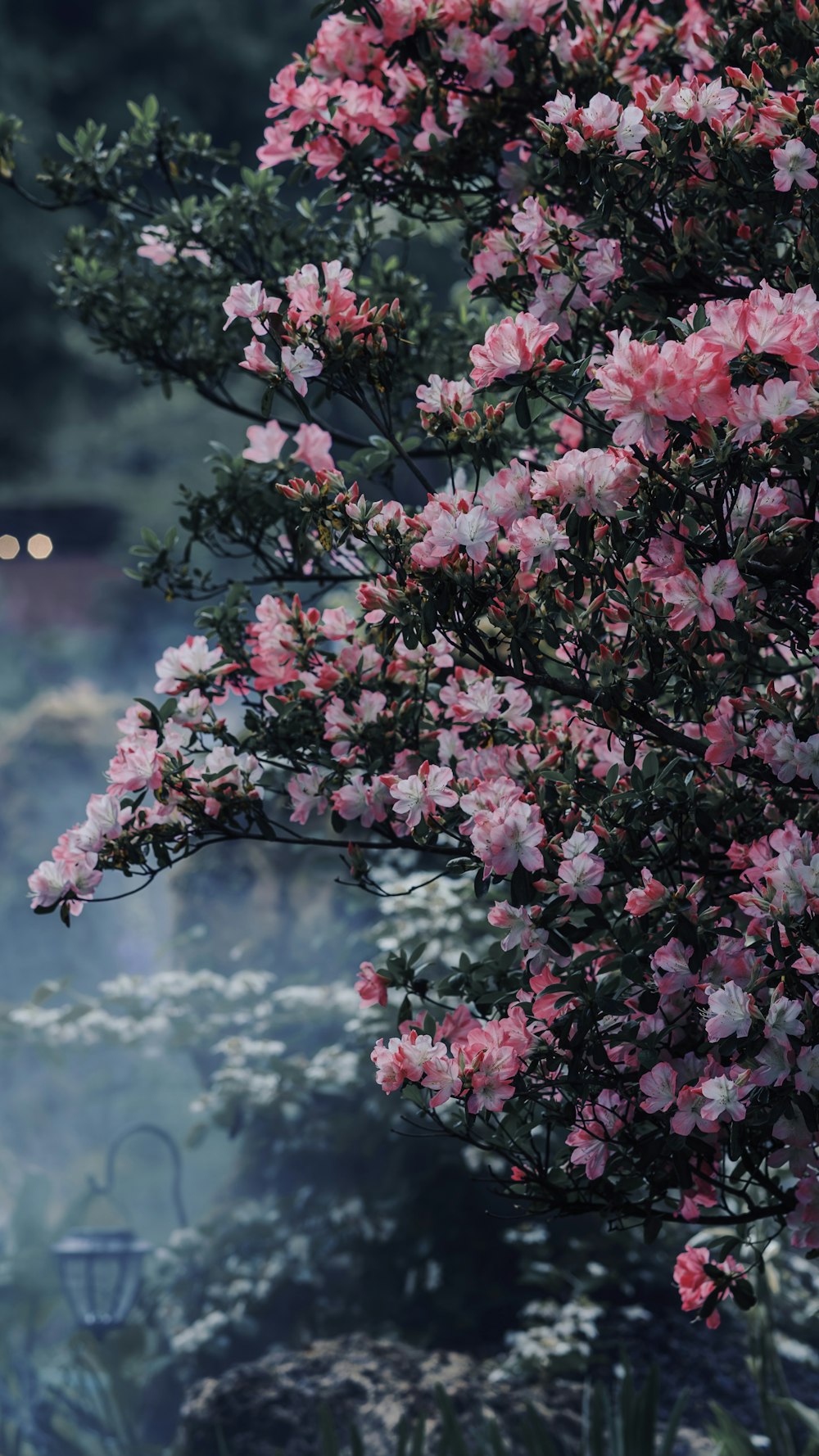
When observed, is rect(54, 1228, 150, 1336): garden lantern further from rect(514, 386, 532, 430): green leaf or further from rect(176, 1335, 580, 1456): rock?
rect(514, 386, 532, 430): green leaf

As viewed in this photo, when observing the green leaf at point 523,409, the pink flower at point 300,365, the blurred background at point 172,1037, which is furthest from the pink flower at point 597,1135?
the blurred background at point 172,1037

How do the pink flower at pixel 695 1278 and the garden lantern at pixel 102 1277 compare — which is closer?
the pink flower at pixel 695 1278

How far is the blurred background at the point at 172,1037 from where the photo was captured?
3.58 metres

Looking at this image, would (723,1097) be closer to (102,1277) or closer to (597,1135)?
(597,1135)

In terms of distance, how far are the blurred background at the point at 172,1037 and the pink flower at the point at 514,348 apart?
123cm

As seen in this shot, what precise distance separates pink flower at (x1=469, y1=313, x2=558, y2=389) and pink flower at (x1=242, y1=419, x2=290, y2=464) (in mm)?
588

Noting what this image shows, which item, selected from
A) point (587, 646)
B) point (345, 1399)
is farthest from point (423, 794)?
point (345, 1399)

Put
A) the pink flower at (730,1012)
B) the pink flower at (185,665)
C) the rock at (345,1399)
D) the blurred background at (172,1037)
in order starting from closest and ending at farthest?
1. the pink flower at (730,1012)
2. the pink flower at (185,665)
3. the rock at (345,1399)
4. the blurred background at (172,1037)

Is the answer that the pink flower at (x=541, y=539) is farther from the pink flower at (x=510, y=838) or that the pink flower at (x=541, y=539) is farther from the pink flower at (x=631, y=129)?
the pink flower at (x=631, y=129)

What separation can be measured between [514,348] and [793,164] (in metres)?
0.35

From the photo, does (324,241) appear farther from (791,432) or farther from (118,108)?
(118,108)

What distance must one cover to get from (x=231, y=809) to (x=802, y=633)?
2.04ft

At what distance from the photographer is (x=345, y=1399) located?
113 inches

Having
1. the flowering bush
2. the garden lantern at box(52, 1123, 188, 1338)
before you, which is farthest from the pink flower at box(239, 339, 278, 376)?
the garden lantern at box(52, 1123, 188, 1338)
